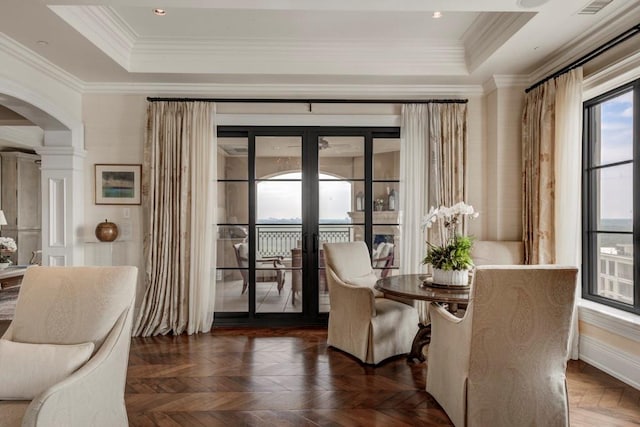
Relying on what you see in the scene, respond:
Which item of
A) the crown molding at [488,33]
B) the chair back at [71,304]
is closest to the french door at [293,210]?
the crown molding at [488,33]

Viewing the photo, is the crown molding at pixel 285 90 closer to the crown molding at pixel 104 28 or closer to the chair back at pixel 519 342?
the crown molding at pixel 104 28

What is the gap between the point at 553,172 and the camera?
3.54m

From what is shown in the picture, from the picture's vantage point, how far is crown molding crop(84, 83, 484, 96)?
4.27 meters

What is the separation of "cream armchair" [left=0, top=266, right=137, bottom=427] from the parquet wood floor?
2.25 feet

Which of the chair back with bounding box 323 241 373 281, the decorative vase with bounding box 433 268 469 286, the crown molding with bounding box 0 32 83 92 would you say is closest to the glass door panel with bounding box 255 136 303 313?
the chair back with bounding box 323 241 373 281

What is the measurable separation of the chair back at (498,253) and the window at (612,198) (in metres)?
0.59

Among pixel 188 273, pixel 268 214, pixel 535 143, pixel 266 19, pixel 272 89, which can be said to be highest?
pixel 266 19

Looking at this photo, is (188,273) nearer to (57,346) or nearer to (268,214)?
(268,214)

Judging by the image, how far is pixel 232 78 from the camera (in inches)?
161

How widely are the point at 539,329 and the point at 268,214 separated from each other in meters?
3.14

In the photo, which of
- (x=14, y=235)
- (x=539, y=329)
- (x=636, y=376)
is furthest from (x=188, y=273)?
(x=14, y=235)

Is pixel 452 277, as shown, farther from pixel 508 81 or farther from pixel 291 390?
pixel 508 81

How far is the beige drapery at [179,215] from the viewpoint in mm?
4168

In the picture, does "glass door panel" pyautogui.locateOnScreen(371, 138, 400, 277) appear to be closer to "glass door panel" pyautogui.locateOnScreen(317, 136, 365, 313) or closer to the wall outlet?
"glass door panel" pyautogui.locateOnScreen(317, 136, 365, 313)
